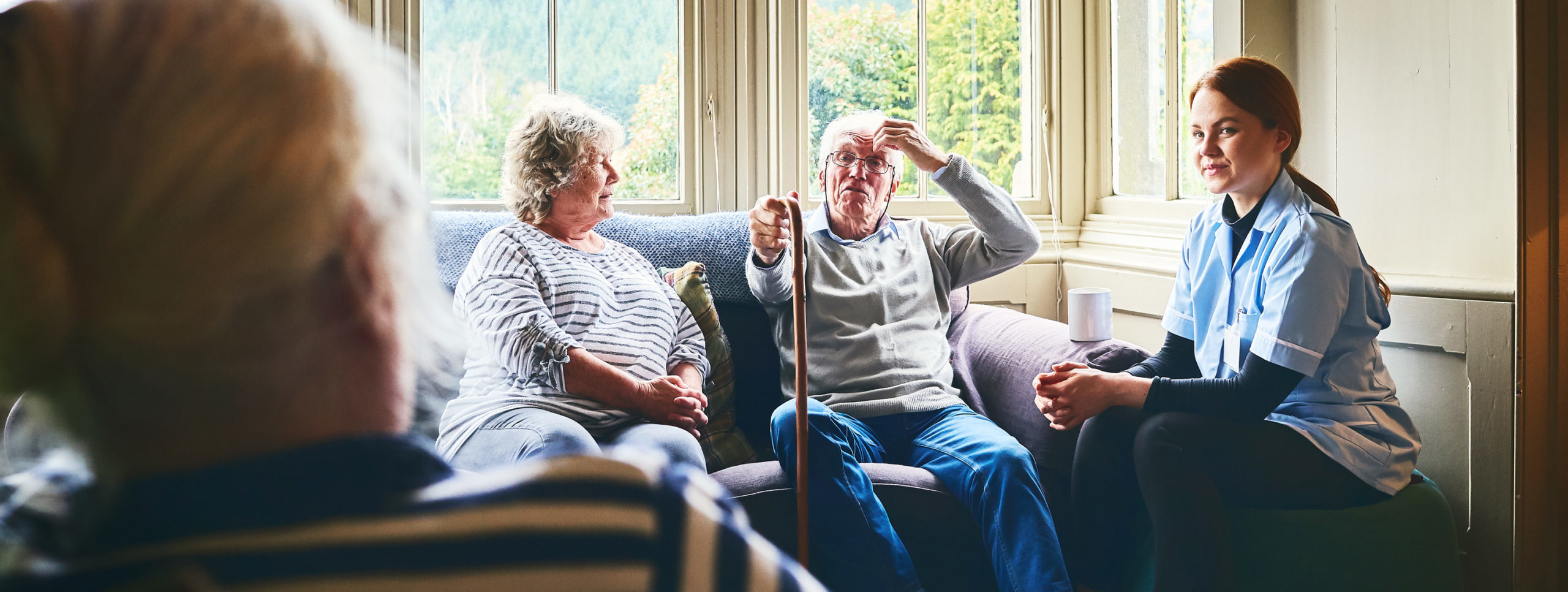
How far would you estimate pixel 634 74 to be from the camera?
9.62 ft

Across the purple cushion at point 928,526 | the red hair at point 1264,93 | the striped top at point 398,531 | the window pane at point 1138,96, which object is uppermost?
the window pane at point 1138,96

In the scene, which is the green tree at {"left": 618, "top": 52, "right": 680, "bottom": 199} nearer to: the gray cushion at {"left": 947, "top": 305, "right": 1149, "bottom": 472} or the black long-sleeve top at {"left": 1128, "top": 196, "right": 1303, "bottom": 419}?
the gray cushion at {"left": 947, "top": 305, "right": 1149, "bottom": 472}

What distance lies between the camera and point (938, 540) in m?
1.87

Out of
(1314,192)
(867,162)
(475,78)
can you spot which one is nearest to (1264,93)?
(1314,192)

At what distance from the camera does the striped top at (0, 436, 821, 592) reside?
378mm

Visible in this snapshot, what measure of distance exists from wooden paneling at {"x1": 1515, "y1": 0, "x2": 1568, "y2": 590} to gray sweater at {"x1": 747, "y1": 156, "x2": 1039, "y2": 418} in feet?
3.07

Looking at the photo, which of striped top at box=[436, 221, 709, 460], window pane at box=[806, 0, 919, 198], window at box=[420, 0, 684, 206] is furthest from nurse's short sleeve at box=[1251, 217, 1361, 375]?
window at box=[420, 0, 684, 206]

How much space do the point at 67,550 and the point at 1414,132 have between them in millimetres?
2243

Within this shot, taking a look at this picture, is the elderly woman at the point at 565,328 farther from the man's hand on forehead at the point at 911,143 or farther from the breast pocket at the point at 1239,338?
the breast pocket at the point at 1239,338

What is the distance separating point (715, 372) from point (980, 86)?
1.48 m

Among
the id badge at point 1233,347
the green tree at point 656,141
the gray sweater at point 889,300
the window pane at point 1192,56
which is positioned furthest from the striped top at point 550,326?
the window pane at point 1192,56

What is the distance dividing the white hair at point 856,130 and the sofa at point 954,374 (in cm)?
28

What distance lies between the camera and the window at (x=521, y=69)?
280 cm

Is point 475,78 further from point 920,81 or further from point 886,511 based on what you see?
point 886,511
